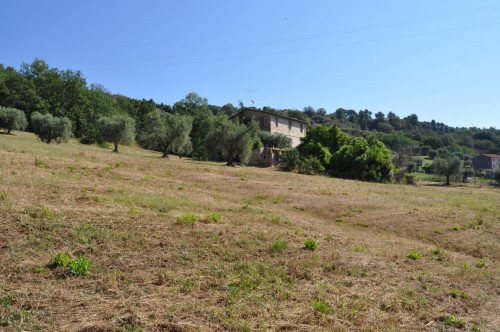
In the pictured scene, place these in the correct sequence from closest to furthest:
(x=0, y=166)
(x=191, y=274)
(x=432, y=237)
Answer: (x=191, y=274) → (x=432, y=237) → (x=0, y=166)

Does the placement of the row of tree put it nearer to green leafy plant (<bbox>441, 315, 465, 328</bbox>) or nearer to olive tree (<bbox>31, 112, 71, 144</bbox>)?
olive tree (<bbox>31, 112, 71, 144</bbox>)

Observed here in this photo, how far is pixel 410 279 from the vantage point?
6.70 metres

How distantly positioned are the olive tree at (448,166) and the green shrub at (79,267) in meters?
59.8

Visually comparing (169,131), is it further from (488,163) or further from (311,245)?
(488,163)

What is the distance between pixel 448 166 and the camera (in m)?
50.6

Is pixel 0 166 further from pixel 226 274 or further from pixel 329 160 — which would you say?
pixel 329 160

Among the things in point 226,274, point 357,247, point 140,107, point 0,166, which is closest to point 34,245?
point 226,274

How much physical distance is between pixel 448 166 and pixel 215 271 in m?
57.8

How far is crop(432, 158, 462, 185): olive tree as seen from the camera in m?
50.2

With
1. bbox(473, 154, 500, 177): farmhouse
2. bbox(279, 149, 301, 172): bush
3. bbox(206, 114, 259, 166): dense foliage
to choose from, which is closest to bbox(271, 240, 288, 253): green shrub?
bbox(206, 114, 259, 166): dense foliage

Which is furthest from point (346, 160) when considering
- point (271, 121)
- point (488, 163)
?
point (488, 163)

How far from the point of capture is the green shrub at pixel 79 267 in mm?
5529

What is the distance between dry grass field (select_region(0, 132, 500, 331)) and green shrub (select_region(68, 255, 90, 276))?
8cm

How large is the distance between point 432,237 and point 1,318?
13.2 meters
